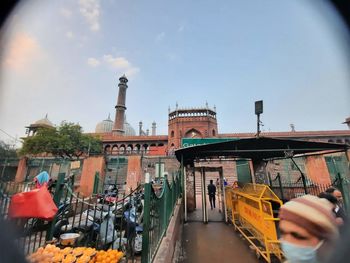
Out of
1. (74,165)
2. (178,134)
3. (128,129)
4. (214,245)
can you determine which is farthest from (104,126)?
(214,245)

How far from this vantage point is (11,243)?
3.40ft

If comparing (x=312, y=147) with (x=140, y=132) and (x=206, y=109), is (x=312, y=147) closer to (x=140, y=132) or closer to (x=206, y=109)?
(x=206, y=109)

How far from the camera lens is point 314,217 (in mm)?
860

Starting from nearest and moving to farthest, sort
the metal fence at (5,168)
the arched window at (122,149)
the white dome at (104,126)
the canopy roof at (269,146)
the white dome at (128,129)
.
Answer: the metal fence at (5,168) → the canopy roof at (269,146) → the arched window at (122,149) → the white dome at (104,126) → the white dome at (128,129)

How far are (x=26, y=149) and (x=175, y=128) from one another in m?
20.9

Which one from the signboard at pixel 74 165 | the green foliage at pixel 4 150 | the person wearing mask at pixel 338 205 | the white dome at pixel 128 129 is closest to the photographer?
the green foliage at pixel 4 150

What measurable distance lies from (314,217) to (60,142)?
27.2 metres

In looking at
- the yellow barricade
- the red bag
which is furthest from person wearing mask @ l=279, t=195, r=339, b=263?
the red bag

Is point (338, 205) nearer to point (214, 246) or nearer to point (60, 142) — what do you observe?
point (214, 246)

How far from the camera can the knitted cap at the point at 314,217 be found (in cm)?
84

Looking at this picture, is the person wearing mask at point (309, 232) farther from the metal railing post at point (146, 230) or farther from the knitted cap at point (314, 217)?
the metal railing post at point (146, 230)

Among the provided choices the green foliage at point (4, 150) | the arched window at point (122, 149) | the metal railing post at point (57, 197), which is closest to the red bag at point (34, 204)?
the green foliage at point (4, 150)

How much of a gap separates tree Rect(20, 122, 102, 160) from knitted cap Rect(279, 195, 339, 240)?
25.2 meters

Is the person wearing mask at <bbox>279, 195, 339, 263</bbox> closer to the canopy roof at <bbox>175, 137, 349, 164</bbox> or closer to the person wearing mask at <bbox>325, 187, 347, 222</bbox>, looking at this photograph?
the person wearing mask at <bbox>325, 187, 347, 222</bbox>
